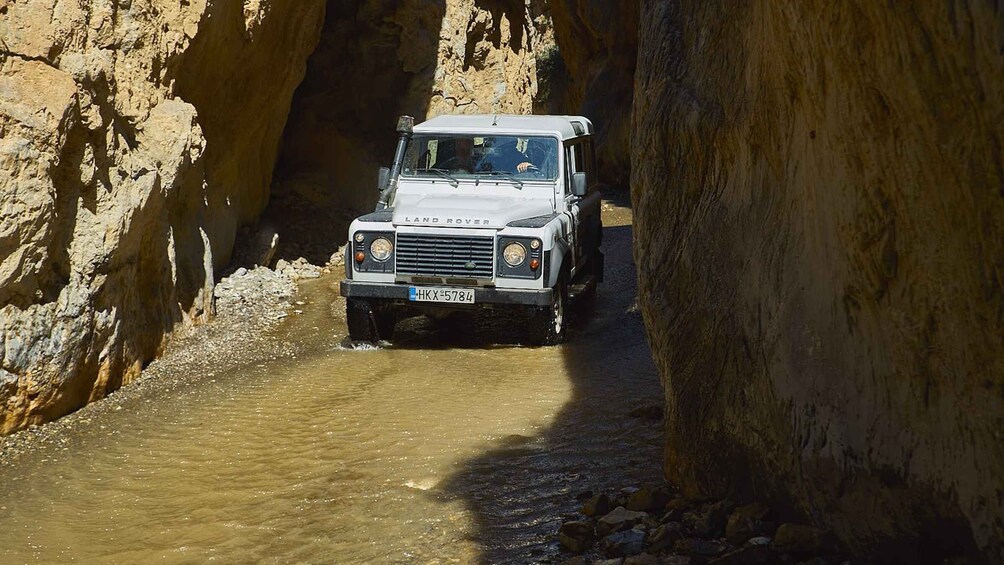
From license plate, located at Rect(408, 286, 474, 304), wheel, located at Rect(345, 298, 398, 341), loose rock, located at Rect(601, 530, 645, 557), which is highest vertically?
license plate, located at Rect(408, 286, 474, 304)

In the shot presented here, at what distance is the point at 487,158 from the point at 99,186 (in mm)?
3623

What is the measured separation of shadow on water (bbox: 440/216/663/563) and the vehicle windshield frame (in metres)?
1.94

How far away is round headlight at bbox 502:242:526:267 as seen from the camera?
9.27 meters

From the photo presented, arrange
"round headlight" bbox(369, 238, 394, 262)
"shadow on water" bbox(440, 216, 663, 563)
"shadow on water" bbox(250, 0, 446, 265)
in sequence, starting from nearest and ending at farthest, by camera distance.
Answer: "shadow on water" bbox(440, 216, 663, 563), "round headlight" bbox(369, 238, 394, 262), "shadow on water" bbox(250, 0, 446, 265)

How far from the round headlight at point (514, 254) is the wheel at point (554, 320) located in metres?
0.48

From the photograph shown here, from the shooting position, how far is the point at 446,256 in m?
9.34

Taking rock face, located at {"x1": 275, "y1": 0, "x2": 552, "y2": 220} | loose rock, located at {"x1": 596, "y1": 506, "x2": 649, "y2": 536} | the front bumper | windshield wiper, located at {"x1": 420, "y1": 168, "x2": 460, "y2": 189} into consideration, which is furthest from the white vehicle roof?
rock face, located at {"x1": 275, "y1": 0, "x2": 552, "y2": 220}

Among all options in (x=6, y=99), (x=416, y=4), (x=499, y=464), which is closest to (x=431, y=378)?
(x=499, y=464)

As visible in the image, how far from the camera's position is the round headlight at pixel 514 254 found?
365 inches

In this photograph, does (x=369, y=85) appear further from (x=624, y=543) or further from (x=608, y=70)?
(x=624, y=543)

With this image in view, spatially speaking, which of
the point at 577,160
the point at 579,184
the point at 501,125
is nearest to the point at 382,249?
the point at 501,125

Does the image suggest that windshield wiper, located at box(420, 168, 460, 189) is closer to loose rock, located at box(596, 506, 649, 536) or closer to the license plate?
the license plate

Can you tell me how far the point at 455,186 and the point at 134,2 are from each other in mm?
3189

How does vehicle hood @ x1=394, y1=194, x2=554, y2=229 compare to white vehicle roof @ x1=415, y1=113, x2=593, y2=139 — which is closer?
vehicle hood @ x1=394, y1=194, x2=554, y2=229
